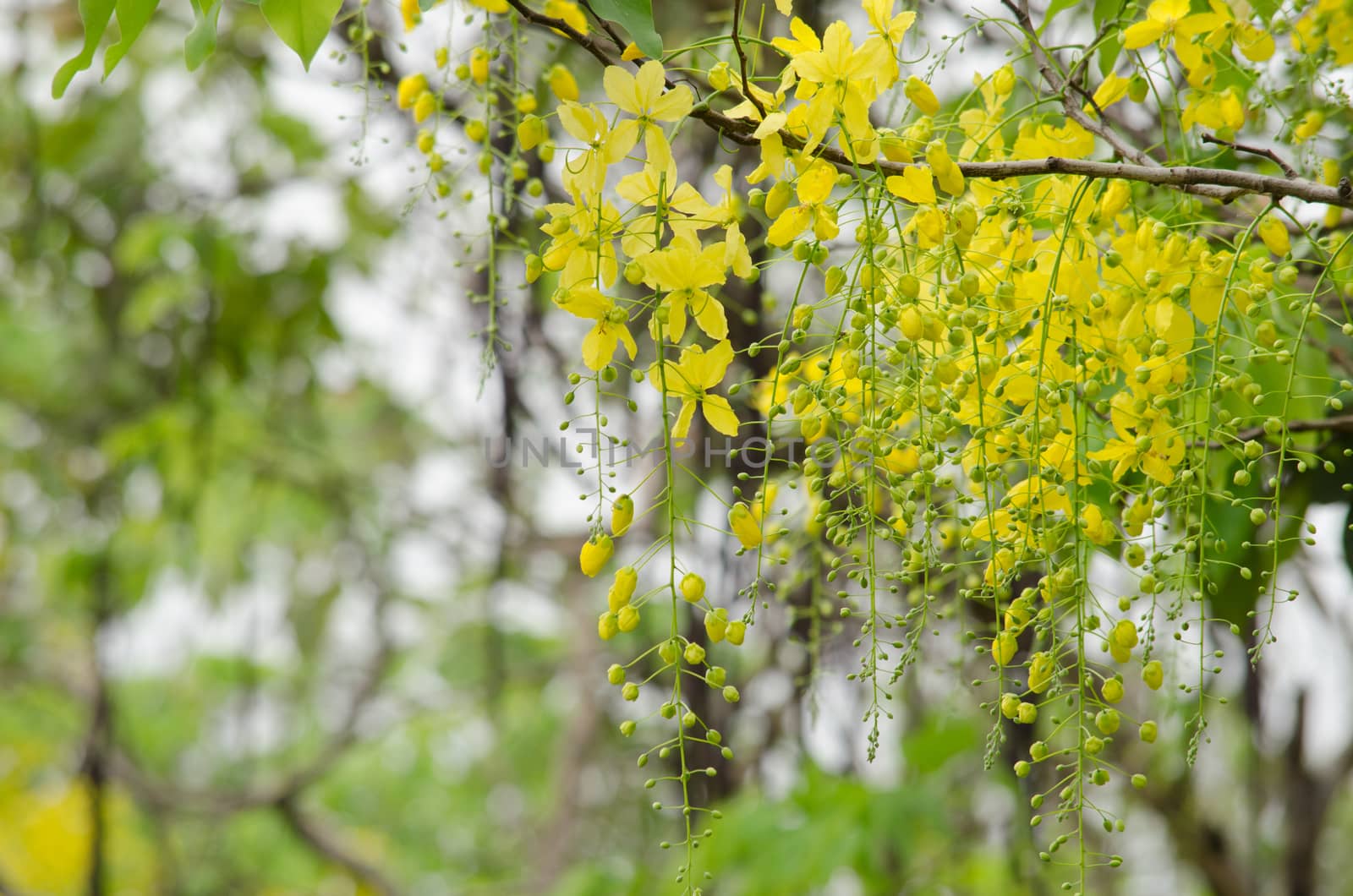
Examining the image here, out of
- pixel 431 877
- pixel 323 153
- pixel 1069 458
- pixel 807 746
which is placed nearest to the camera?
pixel 1069 458

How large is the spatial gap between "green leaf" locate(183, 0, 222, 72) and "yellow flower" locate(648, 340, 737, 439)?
0.33 metres

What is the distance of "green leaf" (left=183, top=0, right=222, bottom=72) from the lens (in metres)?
0.65

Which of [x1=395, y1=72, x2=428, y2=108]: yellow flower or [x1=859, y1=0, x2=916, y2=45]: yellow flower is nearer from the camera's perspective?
[x1=859, y1=0, x2=916, y2=45]: yellow flower

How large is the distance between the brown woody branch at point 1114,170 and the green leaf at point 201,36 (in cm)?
19

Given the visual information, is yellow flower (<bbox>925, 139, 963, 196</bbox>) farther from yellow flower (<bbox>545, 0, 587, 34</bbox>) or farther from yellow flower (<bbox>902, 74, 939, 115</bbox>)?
yellow flower (<bbox>545, 0, 587, 34</bbox>)

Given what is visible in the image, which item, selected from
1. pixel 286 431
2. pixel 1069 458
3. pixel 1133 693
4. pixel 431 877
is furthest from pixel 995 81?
pixel 431 877

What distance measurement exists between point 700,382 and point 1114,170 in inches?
9.2

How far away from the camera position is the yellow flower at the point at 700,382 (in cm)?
61

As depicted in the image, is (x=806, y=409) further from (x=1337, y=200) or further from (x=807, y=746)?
(x=807, y=746)

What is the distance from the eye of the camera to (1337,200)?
1.67 ft

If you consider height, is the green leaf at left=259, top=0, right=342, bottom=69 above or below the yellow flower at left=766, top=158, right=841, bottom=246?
above

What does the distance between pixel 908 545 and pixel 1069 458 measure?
106 millimetres

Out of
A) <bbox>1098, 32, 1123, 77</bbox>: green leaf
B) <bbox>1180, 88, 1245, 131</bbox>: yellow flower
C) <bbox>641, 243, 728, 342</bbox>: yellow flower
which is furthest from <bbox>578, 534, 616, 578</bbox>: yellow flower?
<bbox>1098, 32, 1123, 77</bbox>: green leaf

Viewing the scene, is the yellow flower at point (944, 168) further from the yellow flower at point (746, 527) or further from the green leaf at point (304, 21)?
the green leaf at point (304, 21)
